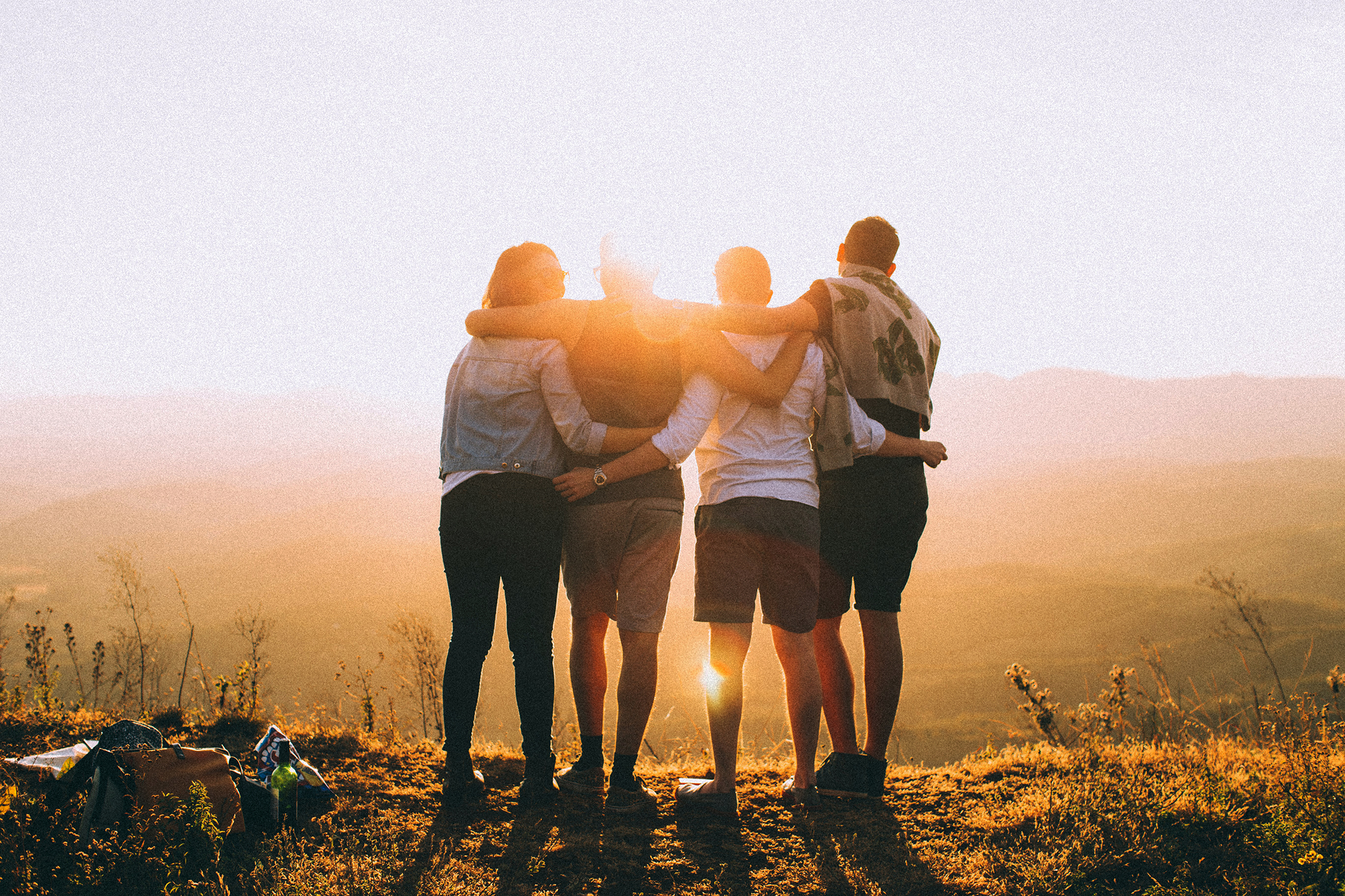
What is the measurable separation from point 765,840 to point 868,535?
4.54 ft

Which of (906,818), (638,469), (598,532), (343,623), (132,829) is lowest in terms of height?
(343,623)

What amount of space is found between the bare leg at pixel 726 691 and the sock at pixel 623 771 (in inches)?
14.7

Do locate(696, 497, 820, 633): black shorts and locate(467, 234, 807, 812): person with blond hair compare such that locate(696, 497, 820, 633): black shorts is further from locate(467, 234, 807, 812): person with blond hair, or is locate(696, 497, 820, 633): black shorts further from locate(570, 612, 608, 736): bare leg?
locate(570, 612, 608, 736): bare leg

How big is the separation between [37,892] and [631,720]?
2.03 meters

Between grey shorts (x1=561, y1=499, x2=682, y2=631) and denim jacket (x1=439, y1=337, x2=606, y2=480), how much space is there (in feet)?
0.93

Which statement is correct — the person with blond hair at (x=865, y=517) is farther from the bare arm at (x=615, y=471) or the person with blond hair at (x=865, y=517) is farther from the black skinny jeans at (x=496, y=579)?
the black skinny jeans at (x=496, y=579)

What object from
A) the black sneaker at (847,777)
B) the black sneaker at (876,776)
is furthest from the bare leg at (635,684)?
the black sneaker at (876,776)

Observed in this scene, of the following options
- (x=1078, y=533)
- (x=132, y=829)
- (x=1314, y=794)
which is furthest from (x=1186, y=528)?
(x=132, y=829)

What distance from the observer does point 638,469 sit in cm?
336

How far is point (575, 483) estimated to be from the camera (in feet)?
11.0

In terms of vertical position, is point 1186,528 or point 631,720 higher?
point 631,720

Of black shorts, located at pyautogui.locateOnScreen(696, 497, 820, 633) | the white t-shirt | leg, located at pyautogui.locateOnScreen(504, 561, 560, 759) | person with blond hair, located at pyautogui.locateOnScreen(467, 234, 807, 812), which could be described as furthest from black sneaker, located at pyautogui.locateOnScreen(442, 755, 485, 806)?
the white t-shirt

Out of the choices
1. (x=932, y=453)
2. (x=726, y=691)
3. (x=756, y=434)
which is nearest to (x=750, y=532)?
(x=756, y=434)

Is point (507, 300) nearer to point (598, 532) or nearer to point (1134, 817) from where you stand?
point (598, 532)
